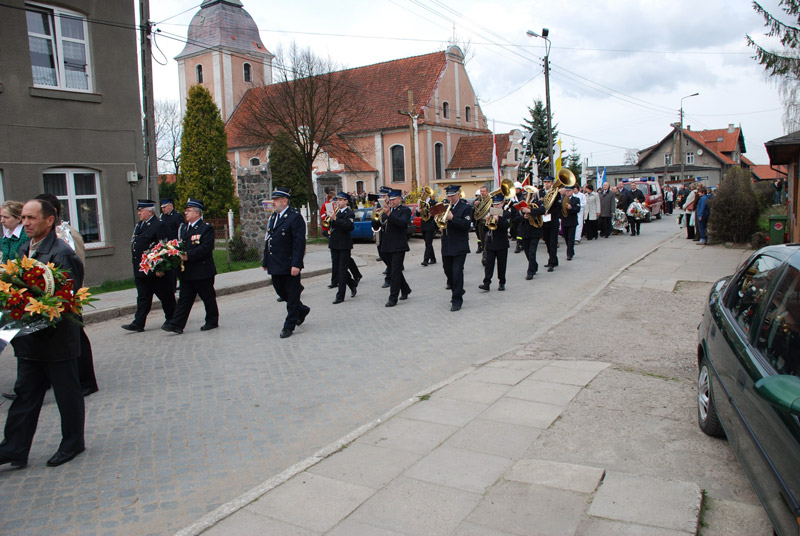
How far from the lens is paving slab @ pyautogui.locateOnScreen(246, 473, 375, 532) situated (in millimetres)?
3568

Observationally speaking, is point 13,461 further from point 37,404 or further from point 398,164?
point 398,164

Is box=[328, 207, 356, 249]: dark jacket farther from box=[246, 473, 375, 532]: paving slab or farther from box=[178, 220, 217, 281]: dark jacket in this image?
box=[246, 473, 375, 532]: paving slab

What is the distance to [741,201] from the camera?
58.7 ft

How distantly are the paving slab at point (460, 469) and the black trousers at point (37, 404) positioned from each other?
8.46ft

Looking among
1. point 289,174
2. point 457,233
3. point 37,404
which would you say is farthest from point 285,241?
point 289,174

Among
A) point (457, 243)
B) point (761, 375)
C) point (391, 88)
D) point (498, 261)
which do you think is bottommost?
point (498, 261)

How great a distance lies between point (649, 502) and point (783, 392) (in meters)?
1.33

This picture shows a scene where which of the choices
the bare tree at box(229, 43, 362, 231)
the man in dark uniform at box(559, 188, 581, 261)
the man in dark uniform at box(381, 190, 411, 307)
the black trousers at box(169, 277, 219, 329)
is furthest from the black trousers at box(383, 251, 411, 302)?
the bare tree at box(229, 43, 362, 231)

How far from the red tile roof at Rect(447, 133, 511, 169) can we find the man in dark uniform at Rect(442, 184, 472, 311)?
34570 millimetres

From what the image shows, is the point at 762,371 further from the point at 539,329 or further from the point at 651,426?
the point at 539,329

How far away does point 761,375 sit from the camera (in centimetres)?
325

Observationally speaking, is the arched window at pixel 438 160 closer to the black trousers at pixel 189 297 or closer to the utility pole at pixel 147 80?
the utility pole at pixel 147 80

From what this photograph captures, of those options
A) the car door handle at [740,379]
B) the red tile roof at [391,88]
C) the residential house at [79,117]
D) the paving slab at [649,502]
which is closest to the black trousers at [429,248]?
the residential house at [79,117]

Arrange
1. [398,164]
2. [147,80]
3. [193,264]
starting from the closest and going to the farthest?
[193,264]
[147,80]
[398,164]
